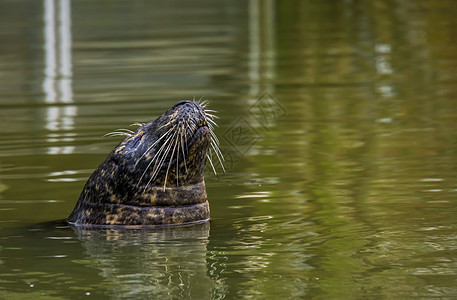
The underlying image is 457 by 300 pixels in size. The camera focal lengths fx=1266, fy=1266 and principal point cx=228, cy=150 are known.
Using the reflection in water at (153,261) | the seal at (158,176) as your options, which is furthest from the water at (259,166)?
the seal at (158,176)

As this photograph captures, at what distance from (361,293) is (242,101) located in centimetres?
1113

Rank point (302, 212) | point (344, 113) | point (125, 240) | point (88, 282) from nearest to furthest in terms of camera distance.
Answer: point (88, 282) → point (125, 240) → point (302, 212) → point (344, 113)

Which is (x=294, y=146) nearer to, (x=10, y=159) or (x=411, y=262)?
(x=10, y=159)

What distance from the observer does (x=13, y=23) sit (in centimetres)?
4128

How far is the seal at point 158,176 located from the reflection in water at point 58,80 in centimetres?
414

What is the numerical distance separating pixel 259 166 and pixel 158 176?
3210 millimetres

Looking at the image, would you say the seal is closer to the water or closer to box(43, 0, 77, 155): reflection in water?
the water

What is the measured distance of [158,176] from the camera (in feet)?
30.9

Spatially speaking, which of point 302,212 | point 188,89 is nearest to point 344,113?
point 188,89

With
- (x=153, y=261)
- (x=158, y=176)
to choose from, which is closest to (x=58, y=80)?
(x=158, y=176)

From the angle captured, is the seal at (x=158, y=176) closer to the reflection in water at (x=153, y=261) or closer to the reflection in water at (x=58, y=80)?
the reflection in water at (x=153, y=261)

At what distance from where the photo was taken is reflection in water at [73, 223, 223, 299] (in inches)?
294

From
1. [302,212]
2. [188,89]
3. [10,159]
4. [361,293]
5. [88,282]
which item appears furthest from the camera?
[188,89]

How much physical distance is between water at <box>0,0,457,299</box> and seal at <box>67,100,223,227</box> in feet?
0.67
